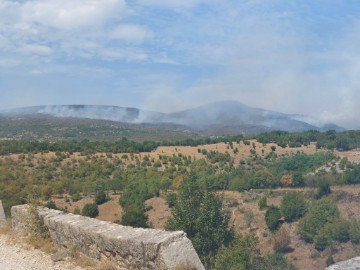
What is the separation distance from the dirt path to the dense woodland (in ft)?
39.7

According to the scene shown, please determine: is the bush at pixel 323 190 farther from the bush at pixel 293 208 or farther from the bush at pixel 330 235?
the bush at pixel 330 235

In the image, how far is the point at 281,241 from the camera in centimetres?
4053

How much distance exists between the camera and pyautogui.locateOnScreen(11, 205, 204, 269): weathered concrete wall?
20.1 feet

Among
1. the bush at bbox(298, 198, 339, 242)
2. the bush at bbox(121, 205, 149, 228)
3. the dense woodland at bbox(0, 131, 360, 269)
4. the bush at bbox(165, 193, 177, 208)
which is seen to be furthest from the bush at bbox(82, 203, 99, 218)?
the bush at bbox(298, 198, 339, 242)

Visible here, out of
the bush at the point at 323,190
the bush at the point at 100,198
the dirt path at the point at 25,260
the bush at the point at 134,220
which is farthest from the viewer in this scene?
the bush at the point at 323,190

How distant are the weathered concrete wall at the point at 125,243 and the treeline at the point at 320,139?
80.8 metres

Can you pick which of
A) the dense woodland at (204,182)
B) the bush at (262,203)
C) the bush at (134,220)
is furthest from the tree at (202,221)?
the bush at (262,203)

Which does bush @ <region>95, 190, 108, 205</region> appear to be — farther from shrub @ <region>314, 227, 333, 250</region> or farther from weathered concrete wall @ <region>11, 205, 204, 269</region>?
weathered concrete wall @ <region>11, 205, 204, 269</region>

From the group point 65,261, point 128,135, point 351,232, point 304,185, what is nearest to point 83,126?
point 128,135

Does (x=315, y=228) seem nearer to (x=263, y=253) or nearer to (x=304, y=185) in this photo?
(x=263, y=253)

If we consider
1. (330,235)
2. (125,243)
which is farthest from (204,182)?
(125,243)

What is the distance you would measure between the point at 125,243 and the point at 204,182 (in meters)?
34.2

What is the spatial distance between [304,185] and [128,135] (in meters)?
87.5

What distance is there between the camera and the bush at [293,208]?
46062mm
